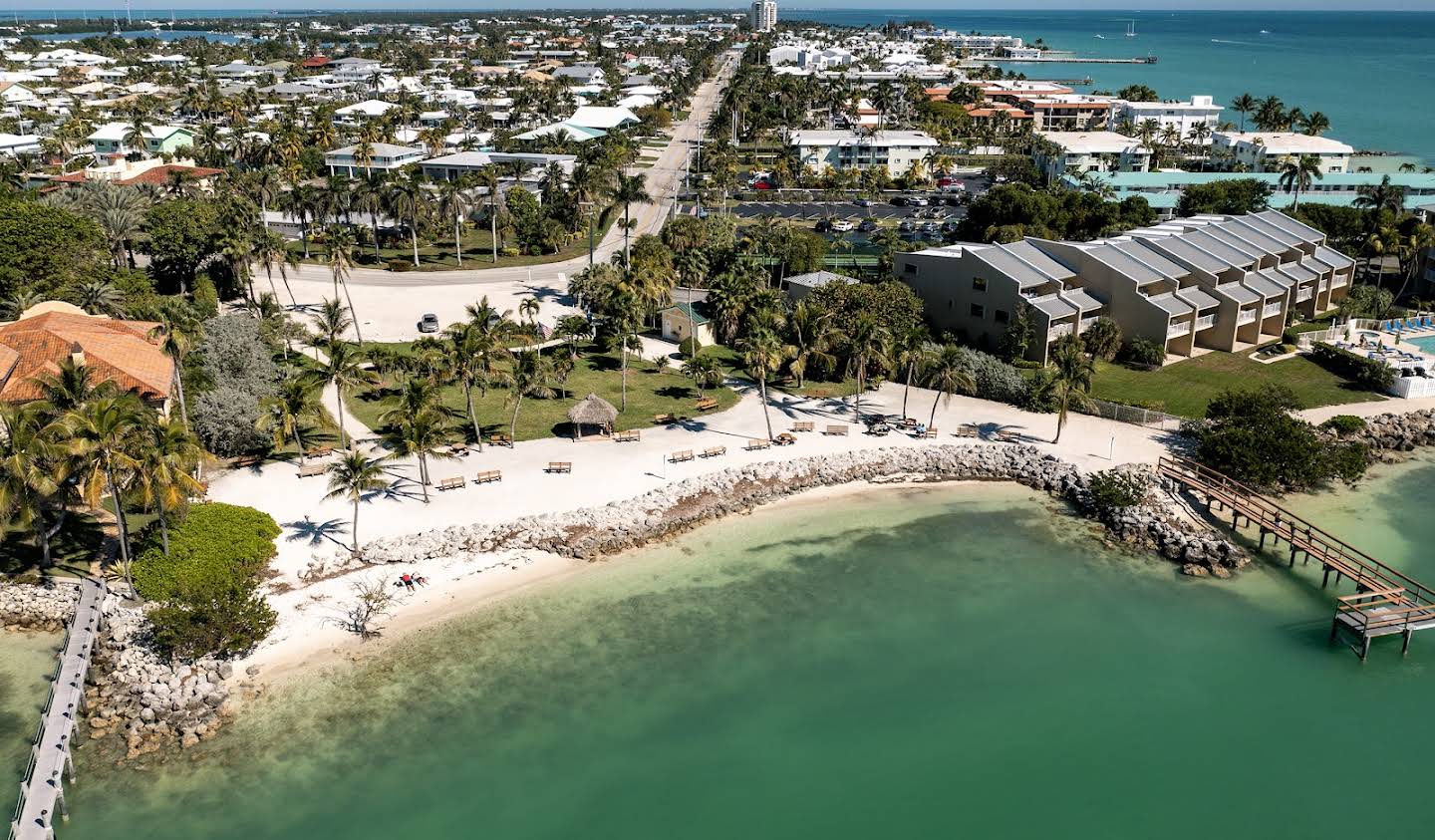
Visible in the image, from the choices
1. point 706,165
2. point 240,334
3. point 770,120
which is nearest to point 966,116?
point 770,120

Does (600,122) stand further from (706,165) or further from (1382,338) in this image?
(1382,338)

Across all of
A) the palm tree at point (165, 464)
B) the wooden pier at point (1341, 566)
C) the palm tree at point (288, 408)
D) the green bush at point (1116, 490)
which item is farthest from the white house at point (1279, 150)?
the palm tree at point (165, 464)

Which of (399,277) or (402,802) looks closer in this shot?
(402,802)

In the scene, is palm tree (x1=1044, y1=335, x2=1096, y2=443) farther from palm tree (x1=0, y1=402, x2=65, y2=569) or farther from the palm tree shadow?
palm tree (x1=0, y1=402, x2=65, y2=569)

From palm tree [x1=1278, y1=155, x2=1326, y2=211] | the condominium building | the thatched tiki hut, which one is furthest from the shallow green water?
palm tree [x1=1278, y1=155, x2=1326, y2=211]

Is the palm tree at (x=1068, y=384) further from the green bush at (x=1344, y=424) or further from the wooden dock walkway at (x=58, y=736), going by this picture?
the wooden dock walkway at (x=58, y=736)
